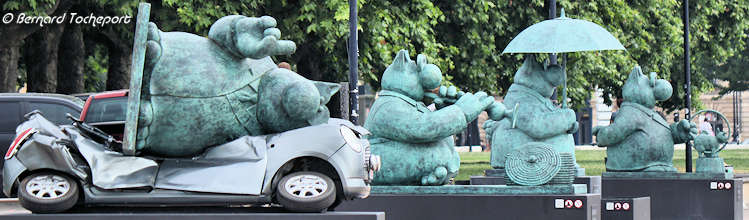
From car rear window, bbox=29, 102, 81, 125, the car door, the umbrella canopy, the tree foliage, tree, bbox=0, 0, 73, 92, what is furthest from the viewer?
the tree foliage

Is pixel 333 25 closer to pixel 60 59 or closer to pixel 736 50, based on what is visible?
pixel 60 59

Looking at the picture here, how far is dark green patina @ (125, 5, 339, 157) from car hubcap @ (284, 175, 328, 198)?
1.67 feet

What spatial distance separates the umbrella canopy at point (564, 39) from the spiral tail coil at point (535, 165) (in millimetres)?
3090

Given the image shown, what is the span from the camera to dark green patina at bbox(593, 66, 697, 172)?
14.1m

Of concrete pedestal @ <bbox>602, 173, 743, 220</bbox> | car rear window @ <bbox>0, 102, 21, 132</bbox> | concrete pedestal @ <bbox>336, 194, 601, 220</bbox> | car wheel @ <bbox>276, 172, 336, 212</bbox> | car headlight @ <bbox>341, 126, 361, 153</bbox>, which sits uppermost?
car rear window @ <bbox>0, 102, 21, 132</bbox>

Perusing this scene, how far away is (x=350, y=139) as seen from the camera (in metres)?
8.15

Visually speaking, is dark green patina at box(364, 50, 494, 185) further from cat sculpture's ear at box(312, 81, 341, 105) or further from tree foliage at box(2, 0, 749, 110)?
tree foliage at box(2, 0, 749, 110)

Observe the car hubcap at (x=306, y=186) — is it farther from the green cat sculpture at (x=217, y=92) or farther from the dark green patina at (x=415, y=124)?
the dark green patina at (x=415, y=124)

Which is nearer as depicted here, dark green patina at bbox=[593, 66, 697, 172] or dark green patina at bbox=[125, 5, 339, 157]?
dark green patina at bbox=[125, 5, 339, 157]

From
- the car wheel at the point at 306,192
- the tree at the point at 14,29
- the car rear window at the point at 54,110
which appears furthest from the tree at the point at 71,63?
the car wheel at the point at 306,192

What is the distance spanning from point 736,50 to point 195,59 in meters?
23.7

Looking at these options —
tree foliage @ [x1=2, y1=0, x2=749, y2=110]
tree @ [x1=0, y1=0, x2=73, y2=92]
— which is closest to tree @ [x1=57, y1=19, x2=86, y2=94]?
tree foliage @ [x1=2, y1=0, x2=749, y2=110]

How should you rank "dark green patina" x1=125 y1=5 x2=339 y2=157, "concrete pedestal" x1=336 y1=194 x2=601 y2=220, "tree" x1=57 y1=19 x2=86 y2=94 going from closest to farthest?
"dark green patina" x1=125 y1=5 x2=339 y2=157
"concrete pedestal" x1=336 y1=194 x2=601 y2=220
"tree" x1=57 y1=19 x2=86 y2=94

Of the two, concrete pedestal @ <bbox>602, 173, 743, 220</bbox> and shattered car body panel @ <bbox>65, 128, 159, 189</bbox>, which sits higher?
shattered car body panel @ <bbox>65, 128, 159, 189</bbox>
